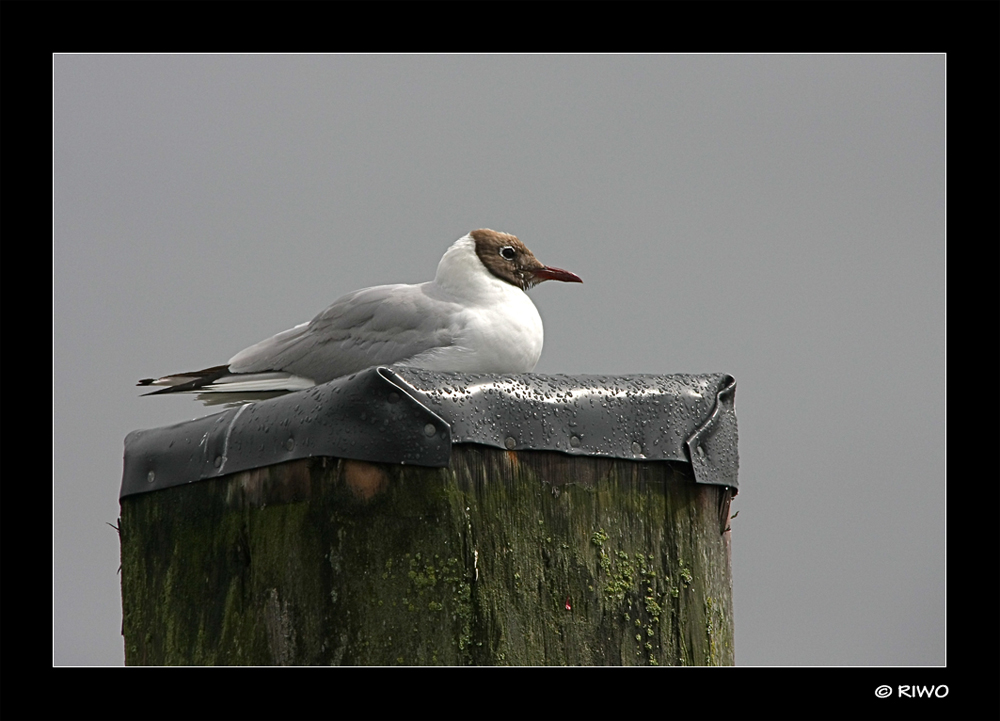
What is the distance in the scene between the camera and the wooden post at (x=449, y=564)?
3277mm

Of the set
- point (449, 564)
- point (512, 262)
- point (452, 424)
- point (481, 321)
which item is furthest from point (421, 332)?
point (449, 564)

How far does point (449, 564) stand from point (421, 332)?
7.98 ft

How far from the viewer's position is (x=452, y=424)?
333cm

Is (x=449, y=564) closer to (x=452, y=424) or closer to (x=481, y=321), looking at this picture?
(x=452, y=424)

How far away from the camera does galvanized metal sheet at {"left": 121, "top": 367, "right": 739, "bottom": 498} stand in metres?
3.31

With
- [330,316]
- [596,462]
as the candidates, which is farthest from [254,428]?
[330,316]

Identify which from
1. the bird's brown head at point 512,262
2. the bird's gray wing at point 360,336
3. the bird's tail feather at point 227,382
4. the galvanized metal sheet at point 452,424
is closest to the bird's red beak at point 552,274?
the bird's brown head at point 512,262

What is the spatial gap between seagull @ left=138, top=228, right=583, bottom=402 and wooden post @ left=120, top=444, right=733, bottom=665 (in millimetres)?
1926

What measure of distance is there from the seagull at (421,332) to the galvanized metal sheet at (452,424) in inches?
68.7

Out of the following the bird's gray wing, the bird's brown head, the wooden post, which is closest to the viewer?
the wooden post

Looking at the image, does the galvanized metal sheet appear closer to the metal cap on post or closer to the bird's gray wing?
the metal cap on post

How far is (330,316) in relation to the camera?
A: 19.6 feet

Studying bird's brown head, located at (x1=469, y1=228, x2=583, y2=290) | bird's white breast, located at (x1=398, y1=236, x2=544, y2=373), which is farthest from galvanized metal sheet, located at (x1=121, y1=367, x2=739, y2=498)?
bird's brown head, located at (x1=469, y1=228, x2=583, y2=290)

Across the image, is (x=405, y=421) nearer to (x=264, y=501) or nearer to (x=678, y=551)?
(x=264, y=501)
